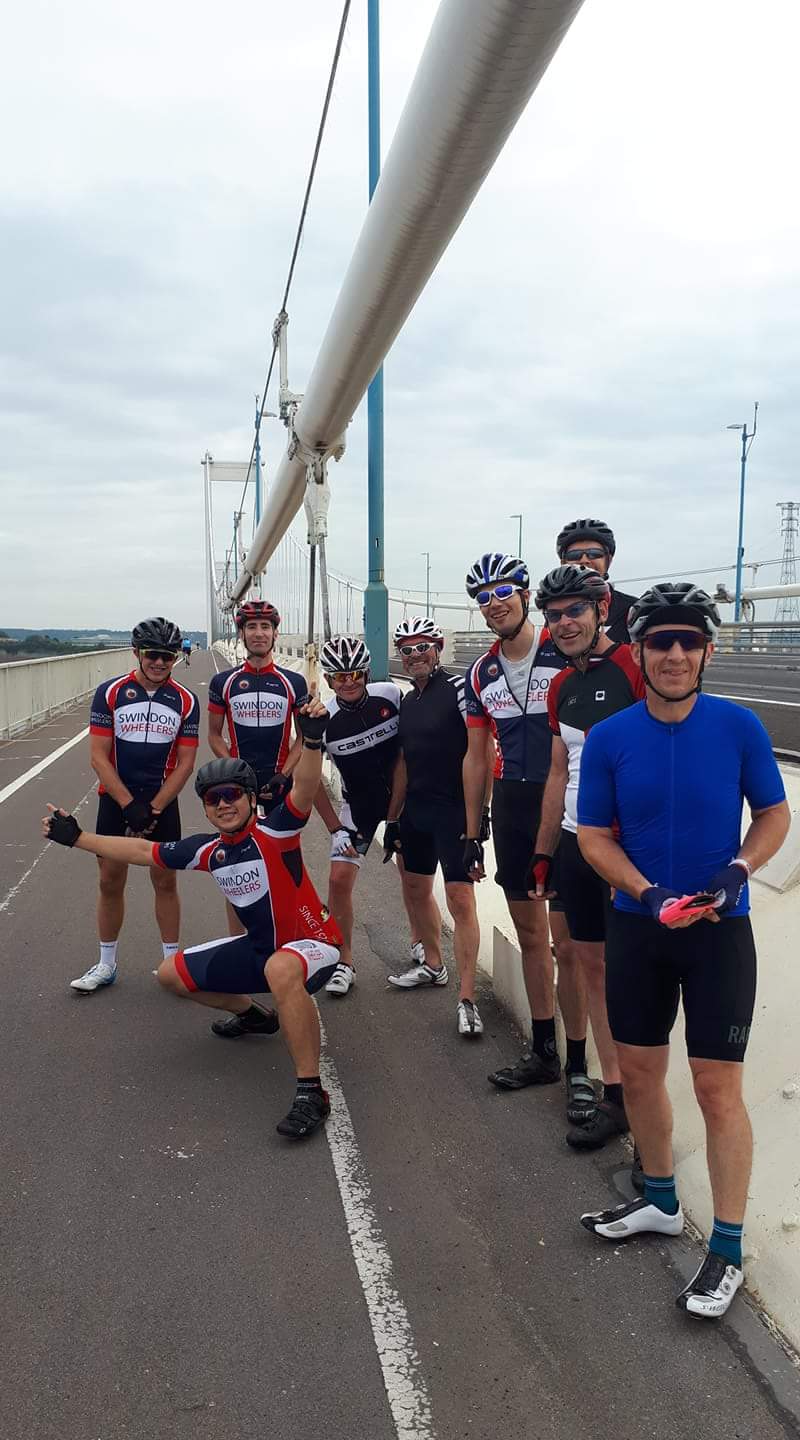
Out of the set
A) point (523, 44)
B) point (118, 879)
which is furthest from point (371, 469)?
point (523, 44)

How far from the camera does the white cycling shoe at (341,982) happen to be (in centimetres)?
574

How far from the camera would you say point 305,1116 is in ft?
13.5

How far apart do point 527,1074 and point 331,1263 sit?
1.52 meters

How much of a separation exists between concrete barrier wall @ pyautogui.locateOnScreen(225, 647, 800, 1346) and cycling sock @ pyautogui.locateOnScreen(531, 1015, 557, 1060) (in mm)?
205

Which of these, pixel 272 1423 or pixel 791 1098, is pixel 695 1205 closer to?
pixel 791 1098

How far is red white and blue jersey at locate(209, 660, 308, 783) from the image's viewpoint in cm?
611

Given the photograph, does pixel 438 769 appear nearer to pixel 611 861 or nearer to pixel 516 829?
pixel 516 829

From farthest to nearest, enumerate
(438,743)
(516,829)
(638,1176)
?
(438,743) < (516,829) < (638,1176)

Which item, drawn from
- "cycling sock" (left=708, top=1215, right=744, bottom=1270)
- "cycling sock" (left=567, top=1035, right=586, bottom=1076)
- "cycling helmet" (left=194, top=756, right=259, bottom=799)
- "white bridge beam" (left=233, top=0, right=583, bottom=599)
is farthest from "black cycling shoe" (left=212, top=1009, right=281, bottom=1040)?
"white bridge beam" (left=233, top=0, right=583, bottom=599)

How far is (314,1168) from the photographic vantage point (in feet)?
12.6


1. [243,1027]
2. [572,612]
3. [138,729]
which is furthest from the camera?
[138,729]

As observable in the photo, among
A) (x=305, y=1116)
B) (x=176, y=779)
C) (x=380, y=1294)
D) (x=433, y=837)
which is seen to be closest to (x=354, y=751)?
(x=433, y=837)

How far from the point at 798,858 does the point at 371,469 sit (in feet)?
29.7

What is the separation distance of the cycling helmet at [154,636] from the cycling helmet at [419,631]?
1338 millimetres
